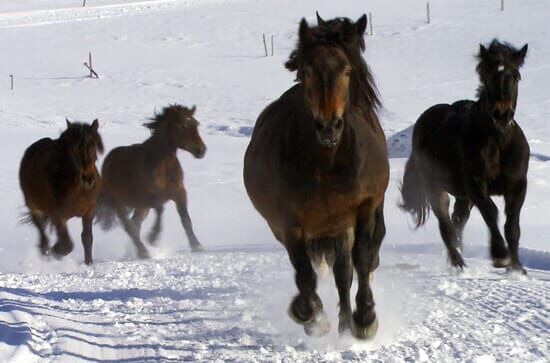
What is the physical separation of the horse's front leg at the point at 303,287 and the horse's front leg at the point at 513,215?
2.88 meters

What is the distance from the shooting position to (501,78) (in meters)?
7.37

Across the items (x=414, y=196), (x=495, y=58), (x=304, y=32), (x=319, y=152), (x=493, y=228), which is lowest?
(x=414, y=196)

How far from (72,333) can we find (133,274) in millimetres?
2994

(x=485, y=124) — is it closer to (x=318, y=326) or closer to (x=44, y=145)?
(x=318, y=326)

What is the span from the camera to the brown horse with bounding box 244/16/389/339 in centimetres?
526

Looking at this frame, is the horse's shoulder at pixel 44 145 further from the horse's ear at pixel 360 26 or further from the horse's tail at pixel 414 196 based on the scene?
the horse's ear at pixel 360 26

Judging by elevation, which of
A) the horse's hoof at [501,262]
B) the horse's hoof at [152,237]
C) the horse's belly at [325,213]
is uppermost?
the horse's belly at [325,213]

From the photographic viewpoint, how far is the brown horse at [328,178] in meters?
5.26

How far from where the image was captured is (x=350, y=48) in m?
5.31

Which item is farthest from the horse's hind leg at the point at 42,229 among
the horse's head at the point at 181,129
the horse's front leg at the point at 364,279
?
the horse's front leg at the point at 364,279

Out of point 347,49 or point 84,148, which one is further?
point 84,148

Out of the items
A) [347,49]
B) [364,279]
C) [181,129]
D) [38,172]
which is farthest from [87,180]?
[347,49]

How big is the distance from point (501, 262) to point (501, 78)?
5.31 ft

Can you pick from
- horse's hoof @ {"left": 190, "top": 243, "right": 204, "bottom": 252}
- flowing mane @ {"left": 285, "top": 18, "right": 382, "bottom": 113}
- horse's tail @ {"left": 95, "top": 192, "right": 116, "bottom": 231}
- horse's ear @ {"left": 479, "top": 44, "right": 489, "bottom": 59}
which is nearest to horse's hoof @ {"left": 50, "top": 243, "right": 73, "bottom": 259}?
horse's hoof @ {"left": 190, "top": 243, "right": 204, "bottom": 252}
